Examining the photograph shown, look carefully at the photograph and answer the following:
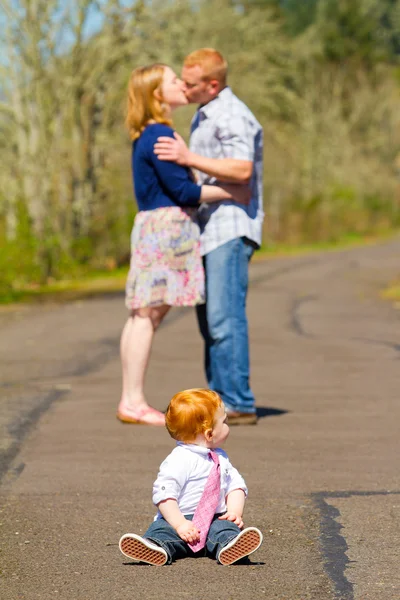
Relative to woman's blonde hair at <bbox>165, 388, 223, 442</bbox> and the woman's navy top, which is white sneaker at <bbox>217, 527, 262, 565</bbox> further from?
the woman's navy top

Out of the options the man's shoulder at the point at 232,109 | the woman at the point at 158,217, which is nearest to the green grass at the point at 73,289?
the woman at the point at 158,217

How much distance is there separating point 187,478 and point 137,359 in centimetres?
255

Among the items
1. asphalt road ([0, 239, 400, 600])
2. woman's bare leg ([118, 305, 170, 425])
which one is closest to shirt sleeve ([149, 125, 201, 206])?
woman's bare leg ([118, 305, 170, 425])

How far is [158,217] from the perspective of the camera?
21.0 feet

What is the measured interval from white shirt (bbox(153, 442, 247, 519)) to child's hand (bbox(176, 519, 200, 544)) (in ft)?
0.36

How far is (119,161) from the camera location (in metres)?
20.7

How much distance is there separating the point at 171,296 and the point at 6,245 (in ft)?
35.1

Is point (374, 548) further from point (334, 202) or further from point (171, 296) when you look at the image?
point (334, 202)

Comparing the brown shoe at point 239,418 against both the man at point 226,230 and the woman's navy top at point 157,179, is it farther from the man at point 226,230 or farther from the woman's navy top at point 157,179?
the woman's navy top at point 157,179

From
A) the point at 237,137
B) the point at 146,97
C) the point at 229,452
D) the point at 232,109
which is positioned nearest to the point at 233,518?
the point at 229,452

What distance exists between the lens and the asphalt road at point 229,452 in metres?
3.69

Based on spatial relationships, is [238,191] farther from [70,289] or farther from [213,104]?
[70,289]

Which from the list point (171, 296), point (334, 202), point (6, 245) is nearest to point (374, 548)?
point (171, 296)

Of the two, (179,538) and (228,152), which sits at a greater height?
(228,152)
